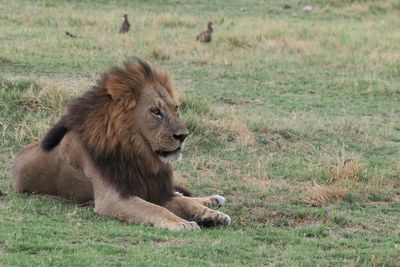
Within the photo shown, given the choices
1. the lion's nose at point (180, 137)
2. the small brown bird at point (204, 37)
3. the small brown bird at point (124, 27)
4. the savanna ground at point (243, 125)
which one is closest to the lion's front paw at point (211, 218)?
the savanna ground at point (243, 125)

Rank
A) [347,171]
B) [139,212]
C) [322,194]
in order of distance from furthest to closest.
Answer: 1. [347,171]
2. [322,194]
3. [139,212]

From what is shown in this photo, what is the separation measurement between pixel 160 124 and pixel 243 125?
340 centimetres

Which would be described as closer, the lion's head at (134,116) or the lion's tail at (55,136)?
the lion's head at (134,116)

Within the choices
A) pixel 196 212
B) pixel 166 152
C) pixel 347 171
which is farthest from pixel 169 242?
pixel 347 171

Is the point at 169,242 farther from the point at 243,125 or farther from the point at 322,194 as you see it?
the point at 243,125

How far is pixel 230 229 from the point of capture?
5.86m

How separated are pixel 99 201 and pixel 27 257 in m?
1.38

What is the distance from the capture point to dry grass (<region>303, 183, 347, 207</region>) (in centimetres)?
690

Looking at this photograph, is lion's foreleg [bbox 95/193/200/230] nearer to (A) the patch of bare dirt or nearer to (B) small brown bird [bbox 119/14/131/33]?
(A) the patch of bare dirt

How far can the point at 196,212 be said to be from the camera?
5965 mm

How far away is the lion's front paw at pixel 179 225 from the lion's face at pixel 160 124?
52 centimetres

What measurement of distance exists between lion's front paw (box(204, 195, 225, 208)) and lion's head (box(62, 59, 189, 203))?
46cm

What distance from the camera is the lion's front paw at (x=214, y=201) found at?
6.59 meters

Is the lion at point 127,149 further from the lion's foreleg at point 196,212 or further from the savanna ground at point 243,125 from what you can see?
the savanna ground at point 243,125
